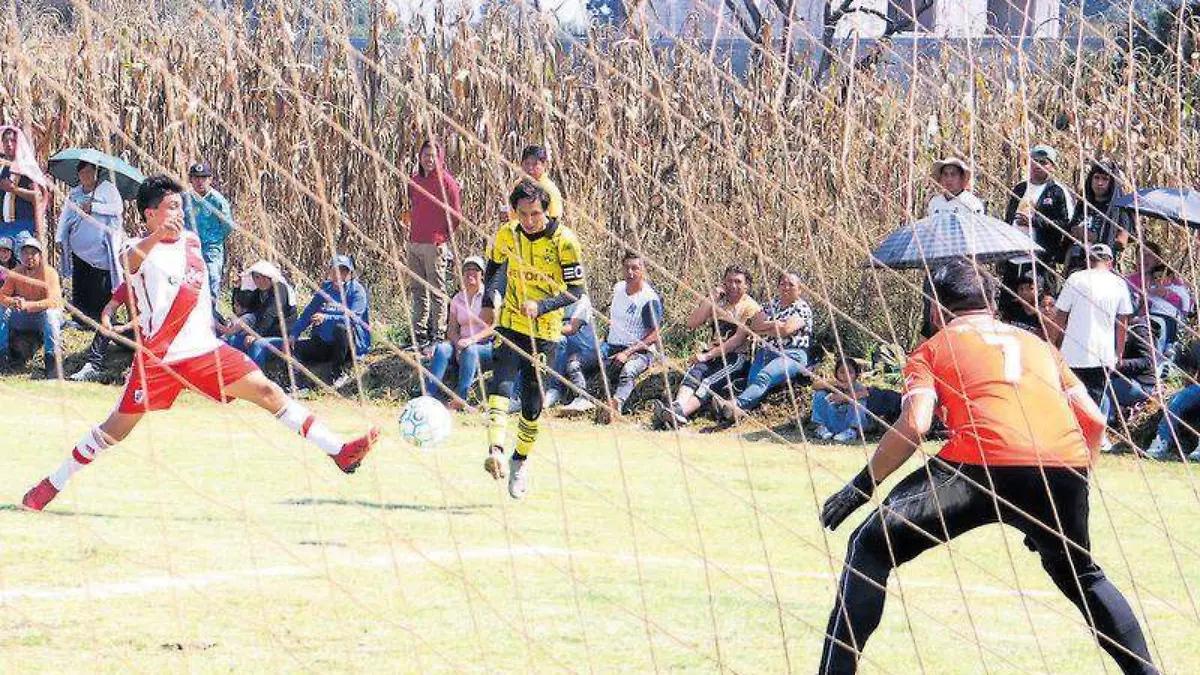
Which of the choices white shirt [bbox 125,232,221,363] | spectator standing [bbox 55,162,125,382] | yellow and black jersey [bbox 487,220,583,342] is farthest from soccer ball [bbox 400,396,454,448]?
spectator standing [bbox 55,162,125,382]

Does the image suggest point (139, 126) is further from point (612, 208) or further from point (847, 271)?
point (847, 271)

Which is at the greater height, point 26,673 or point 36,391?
point 26,673

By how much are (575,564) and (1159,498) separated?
5067mm

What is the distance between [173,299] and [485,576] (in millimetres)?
2075

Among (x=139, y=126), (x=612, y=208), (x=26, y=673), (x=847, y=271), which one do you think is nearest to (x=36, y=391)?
(x=139, y=126)

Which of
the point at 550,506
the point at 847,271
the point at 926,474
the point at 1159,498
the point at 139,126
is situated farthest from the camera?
the point at 139,126

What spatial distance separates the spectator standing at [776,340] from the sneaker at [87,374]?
5.69m

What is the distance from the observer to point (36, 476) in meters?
11.1

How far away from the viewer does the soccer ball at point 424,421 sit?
987 cm

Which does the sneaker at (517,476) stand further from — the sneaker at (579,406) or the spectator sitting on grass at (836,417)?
the sneaker at (579,406)

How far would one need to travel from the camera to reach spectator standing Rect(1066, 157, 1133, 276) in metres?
12.9

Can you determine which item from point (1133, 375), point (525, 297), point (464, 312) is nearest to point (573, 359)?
point (464, 312)

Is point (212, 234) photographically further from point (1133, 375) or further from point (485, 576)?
point (485, 576)

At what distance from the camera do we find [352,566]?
322 inches
